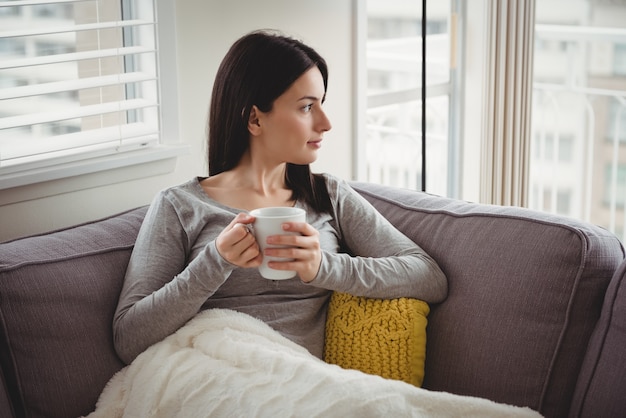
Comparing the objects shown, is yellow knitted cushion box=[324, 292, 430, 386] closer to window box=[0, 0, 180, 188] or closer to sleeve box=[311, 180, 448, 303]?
sleeve box=[311, 180, 448, 303]

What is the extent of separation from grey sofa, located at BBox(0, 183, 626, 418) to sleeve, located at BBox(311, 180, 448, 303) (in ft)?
0.25

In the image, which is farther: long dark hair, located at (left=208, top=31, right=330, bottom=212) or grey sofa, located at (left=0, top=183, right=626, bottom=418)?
long dark hair, located at (left=208, top=31, right=330, bottom=212)

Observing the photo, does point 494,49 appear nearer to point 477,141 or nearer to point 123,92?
point 477,141

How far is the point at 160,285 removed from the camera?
1.68 meters

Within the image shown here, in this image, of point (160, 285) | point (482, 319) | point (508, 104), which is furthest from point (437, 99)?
point (160, 285)

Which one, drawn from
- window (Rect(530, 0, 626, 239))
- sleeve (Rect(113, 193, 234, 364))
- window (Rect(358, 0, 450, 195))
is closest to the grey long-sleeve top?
sleeve (Rect(113, 193, 234, 364))

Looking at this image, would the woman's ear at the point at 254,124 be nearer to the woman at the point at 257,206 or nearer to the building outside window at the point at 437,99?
the woman at the point at 257,206

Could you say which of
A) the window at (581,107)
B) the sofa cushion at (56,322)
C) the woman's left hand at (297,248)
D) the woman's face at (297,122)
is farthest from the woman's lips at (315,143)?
the window at (581,107)

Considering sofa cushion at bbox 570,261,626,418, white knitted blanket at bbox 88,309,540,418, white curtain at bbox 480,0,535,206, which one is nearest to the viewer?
white knitted blanket at bbox 88,309,540,418

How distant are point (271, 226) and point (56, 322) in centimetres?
48

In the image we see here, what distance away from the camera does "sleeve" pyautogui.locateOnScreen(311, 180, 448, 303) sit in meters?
1.72

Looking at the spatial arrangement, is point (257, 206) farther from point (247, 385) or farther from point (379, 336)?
point (247, 385)

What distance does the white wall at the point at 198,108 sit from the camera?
2.00m

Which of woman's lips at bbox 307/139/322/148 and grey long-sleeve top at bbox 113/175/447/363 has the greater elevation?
woman's lips at bbox 307/139/322/148
